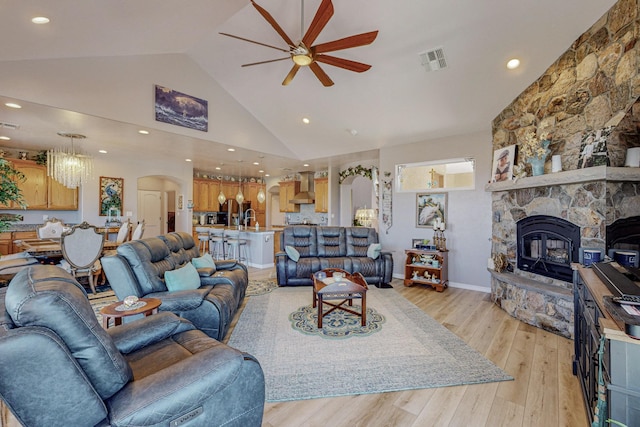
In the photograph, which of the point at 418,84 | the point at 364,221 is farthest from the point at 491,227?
the point at 364,221

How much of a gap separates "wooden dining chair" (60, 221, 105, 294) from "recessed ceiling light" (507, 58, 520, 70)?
625cm

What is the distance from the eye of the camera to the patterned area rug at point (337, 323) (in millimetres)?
3121

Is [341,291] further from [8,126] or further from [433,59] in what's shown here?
[8,126]

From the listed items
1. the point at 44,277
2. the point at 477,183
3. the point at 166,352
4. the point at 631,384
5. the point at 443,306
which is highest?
the point at 477,183

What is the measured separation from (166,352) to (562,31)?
480cm

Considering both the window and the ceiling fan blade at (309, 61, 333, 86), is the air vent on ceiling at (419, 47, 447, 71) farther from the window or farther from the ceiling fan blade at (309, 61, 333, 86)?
the window

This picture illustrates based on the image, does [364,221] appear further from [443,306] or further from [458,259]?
[443,306]

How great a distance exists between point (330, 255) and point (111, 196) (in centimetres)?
563

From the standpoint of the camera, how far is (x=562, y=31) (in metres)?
3.12

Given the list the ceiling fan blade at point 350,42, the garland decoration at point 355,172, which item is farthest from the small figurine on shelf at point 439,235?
the ceiling fan blade at point 350,42

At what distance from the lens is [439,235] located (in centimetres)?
520

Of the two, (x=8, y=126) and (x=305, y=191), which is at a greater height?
(x=8, y=126)

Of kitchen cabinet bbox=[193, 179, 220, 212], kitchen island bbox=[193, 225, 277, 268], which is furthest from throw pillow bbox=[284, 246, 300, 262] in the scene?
kitchen cabinet bbox=[193, 179, 220, 212]

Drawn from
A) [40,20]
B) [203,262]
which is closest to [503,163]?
[203,262]
